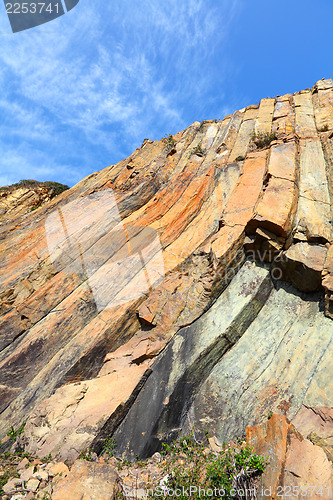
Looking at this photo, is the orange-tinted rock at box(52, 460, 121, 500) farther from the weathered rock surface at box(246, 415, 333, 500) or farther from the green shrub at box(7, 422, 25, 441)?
the weathered rock surface at box(246, 415, 333, 500)

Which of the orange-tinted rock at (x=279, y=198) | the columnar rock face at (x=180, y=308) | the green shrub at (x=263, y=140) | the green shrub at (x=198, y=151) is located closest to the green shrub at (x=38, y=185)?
the columnar rock face at (x=180, y=308)

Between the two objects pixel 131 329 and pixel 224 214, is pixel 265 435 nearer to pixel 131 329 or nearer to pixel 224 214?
pixel 131 329

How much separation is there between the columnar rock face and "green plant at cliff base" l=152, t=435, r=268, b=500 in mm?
905

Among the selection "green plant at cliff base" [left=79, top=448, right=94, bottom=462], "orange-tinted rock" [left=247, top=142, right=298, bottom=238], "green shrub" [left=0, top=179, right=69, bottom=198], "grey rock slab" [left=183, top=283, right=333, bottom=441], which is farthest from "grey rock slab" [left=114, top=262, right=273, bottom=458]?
"green shrub" [left=0, top=179, right=69, bottom=198]

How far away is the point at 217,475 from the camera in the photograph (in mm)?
6480

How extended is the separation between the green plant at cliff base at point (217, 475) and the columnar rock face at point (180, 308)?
2.97 feet

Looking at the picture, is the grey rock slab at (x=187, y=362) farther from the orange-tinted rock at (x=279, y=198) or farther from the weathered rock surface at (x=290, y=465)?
the weathered rock surface at (x=290, y=465)

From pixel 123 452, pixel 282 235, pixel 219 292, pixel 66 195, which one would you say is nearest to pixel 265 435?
pixel 123 452

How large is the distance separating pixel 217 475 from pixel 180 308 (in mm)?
4566

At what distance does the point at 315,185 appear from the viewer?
37.7 feet

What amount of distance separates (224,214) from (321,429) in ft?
23.6

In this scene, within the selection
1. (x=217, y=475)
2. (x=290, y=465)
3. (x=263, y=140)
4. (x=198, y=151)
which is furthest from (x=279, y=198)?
(x=217, y=475)

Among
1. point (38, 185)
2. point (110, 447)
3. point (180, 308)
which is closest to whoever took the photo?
point (110, 447)

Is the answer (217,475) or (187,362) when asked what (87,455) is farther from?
(187,362)
